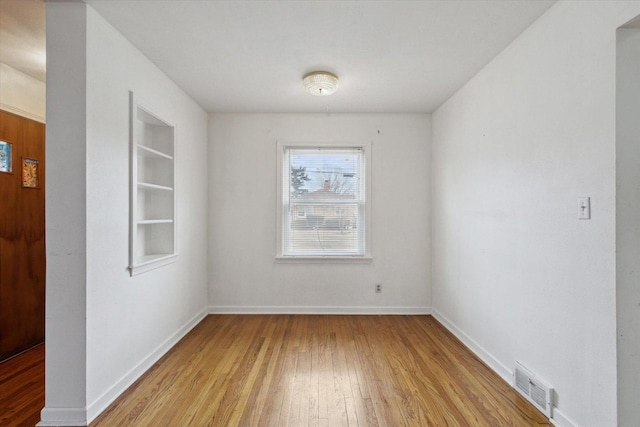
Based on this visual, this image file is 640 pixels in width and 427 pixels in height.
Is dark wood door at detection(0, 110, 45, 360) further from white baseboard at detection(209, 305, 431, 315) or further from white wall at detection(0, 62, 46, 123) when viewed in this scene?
white baseboard at detection(209, 305, 431, 315)

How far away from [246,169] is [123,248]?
1.90 meters

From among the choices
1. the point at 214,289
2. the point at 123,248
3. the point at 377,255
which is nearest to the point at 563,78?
the point at 377,255

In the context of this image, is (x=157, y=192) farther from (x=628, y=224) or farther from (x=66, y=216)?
(x=628, y=224)

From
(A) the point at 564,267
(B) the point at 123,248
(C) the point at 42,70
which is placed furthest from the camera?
(C) the point at 42,70

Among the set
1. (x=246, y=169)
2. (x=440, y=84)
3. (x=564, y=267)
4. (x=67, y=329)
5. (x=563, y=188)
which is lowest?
(x=67, y=329)

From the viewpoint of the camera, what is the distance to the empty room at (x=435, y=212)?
1.60 meters

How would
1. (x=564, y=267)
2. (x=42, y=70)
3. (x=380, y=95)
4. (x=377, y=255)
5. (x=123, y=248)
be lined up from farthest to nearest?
(x=377, y=255), (x=380, y=95), (x=42, y=70), (x=123, y=248), (x=564, y=267)

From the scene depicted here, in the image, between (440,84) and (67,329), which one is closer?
(67,329)

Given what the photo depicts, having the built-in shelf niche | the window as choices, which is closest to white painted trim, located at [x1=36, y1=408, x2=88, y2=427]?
the built-in shelf niche

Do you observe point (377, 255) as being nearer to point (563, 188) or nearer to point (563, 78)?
point (563, 188)

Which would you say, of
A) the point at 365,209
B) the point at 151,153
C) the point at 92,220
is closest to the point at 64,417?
the point at 92,220

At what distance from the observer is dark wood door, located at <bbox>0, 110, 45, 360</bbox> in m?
2.59

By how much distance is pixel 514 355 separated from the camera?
2230 mm

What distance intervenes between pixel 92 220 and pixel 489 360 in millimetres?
3103
